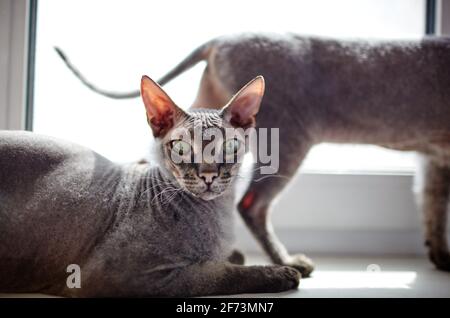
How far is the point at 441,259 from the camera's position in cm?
103

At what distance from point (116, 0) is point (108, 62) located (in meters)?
0.12

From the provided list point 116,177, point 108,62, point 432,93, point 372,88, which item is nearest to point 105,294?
point 116,177

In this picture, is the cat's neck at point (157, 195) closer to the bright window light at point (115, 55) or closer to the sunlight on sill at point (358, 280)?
the bright window light at point (115, 55)

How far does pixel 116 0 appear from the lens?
90cm

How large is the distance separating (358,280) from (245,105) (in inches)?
15.6

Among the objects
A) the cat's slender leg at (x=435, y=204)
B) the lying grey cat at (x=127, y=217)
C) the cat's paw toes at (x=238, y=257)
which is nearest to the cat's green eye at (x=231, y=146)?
the lying grey cat at (x=127, y=217)

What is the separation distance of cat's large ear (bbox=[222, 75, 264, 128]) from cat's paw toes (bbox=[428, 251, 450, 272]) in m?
0.55

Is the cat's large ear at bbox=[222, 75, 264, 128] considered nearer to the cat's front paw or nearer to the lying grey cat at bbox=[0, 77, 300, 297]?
the lying grey cat at bbox=[0, 77, 300, 297]

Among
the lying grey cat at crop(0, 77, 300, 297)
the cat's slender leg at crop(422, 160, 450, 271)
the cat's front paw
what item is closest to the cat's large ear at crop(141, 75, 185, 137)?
the lying grey cat at crop(0, 77, 300, 297)

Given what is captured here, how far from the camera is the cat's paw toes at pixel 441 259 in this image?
1010 millimetres

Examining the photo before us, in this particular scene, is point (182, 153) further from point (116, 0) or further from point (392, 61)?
point (392, 61)

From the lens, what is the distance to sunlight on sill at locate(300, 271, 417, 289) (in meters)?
0.85

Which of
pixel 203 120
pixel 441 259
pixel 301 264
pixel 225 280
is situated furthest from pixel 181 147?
pixel 441 259

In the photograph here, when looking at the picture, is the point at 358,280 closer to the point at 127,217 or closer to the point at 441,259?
the point at 441,259
